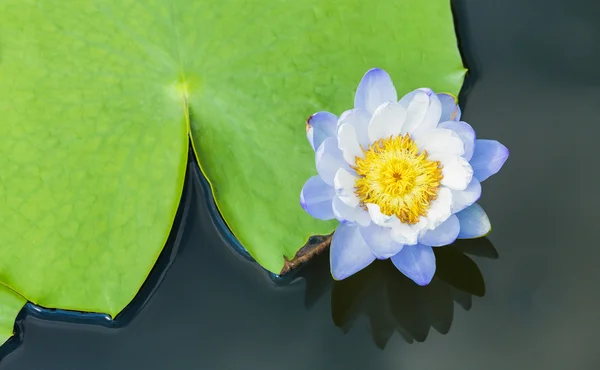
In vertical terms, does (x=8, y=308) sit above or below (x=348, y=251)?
below

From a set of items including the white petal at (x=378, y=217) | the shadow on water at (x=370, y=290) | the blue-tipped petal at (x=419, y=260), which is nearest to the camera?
the white petal at (x=378, y=217)

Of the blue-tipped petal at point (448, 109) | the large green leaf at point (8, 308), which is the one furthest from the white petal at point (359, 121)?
the large green leaf at point (8, 308)

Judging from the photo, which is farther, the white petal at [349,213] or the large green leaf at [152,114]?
the large green leaf at [152,114]

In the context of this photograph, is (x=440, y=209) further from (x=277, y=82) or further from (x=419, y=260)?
(x=277, y=82)

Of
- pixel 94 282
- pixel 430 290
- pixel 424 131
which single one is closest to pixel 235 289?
pixel 94 282

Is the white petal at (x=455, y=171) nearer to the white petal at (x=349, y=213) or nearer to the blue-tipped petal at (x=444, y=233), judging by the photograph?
the blue-tipped petal at (x=444, y=233)

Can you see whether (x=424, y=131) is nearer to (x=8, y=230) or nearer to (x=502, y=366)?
(x=502, y=366)

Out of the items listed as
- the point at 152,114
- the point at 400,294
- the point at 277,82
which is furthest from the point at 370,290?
the point at 152,114
